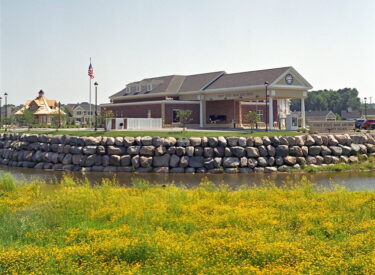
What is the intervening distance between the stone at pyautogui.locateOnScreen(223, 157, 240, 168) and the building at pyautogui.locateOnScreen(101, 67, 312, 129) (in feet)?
48.3

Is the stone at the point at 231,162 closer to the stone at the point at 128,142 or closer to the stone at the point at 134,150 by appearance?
the stone at the point at 134,150

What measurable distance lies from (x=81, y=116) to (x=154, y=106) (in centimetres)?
6595

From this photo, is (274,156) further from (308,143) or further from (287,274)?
(287,274)

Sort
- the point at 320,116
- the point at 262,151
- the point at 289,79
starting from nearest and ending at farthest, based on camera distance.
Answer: the point at 262,151
the point at 289,79
the point at 320,116

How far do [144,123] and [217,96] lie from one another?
8209mm

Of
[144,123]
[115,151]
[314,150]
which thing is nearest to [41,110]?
[144,123]

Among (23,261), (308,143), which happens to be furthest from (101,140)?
(23,261)

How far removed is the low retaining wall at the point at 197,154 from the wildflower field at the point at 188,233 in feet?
33.1

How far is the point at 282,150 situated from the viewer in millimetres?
25125

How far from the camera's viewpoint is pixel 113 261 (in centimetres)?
760

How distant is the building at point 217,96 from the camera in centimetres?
3959

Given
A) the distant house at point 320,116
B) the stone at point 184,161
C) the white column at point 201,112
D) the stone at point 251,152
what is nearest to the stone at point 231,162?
the stone at point 251,152

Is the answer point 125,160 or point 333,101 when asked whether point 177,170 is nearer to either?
point 125,160

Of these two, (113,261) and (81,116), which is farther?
(81,116)
